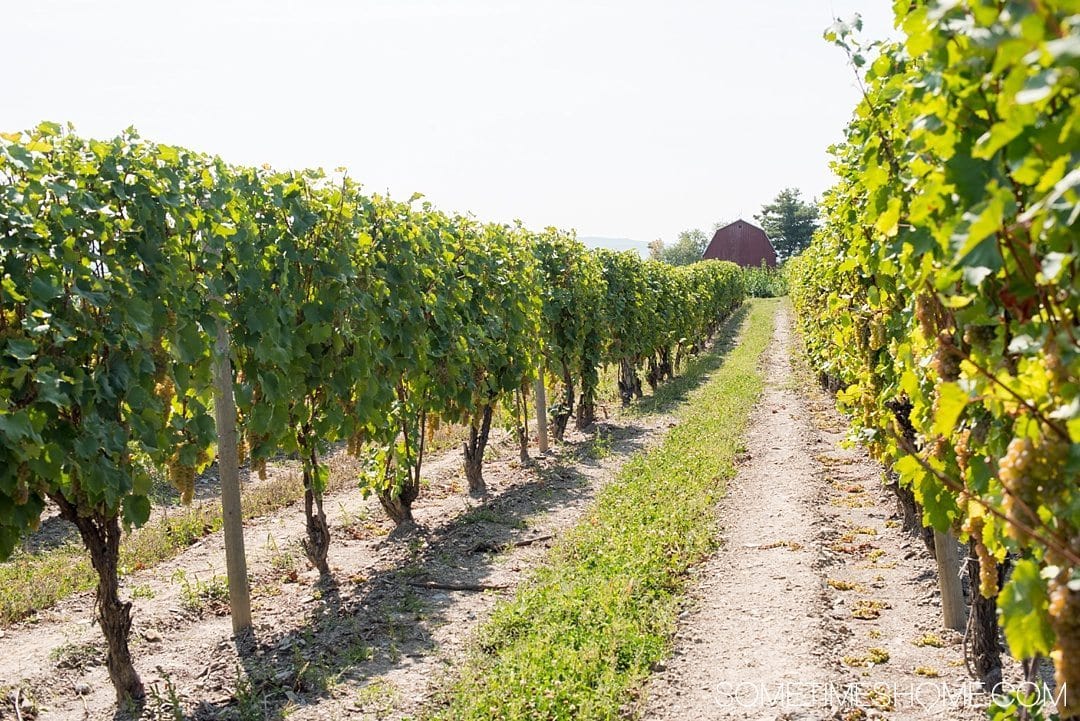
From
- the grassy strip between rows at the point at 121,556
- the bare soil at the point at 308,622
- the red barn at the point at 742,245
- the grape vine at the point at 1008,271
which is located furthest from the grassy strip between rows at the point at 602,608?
the red barn at the point at 742,245

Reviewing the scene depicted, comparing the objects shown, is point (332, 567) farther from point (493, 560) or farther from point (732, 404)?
point (732, 404)

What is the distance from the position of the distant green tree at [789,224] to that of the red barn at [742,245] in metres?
9.46

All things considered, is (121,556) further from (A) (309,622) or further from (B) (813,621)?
(B) (813,621)

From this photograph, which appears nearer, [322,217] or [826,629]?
[826,629]

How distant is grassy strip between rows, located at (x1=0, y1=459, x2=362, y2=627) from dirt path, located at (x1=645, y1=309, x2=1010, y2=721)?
4.19 meters

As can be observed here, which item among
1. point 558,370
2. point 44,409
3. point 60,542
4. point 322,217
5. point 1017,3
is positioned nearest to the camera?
point 1017,3

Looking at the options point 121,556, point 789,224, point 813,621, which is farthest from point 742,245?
point 813,621

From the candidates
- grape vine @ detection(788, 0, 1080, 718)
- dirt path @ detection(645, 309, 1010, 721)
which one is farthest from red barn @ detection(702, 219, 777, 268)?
grape vine @ detection(788, 0, 1080, 718)

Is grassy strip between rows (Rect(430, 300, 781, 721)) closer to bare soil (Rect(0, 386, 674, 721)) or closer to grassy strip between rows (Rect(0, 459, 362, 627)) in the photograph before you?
bare soil (Rect(0, 386, 674, 721))

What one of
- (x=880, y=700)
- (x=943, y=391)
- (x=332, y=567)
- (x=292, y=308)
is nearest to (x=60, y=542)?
(x=332, y=567)

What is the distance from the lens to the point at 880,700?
13.5 feet

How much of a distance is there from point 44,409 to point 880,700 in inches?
153

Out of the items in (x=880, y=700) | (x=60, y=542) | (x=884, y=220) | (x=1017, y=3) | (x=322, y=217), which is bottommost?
(x=880, y=700)

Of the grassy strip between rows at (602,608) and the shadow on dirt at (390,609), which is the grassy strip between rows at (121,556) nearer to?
the shadow on dirt at (390,609)
